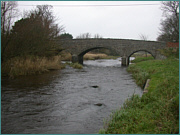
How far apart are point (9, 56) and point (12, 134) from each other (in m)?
10.8

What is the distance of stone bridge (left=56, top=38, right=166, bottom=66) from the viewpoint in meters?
29.2

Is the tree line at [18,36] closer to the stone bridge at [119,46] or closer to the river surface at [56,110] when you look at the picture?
the river surface at [56,110]

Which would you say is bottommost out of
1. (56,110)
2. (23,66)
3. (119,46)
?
(56,110)

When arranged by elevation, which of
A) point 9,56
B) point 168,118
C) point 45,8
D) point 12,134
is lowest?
point 12,134

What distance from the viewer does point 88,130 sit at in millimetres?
5125

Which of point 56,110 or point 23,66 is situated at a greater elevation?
point 23,66

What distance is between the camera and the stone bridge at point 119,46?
96.0ft

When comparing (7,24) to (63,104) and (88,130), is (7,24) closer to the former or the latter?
(63,104)

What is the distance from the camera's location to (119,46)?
31.0m

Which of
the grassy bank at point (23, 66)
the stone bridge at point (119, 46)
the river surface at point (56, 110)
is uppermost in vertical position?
the stone bridge at point (119, 46)

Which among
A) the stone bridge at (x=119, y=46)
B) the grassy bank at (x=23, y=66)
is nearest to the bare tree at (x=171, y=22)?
the stone bridge at (x=119, y=46)

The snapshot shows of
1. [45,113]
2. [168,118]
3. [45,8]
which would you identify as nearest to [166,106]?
[168,118]

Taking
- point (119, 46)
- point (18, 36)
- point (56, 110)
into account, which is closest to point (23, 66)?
point (18, 36)

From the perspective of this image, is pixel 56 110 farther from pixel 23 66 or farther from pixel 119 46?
pixel 119 46
